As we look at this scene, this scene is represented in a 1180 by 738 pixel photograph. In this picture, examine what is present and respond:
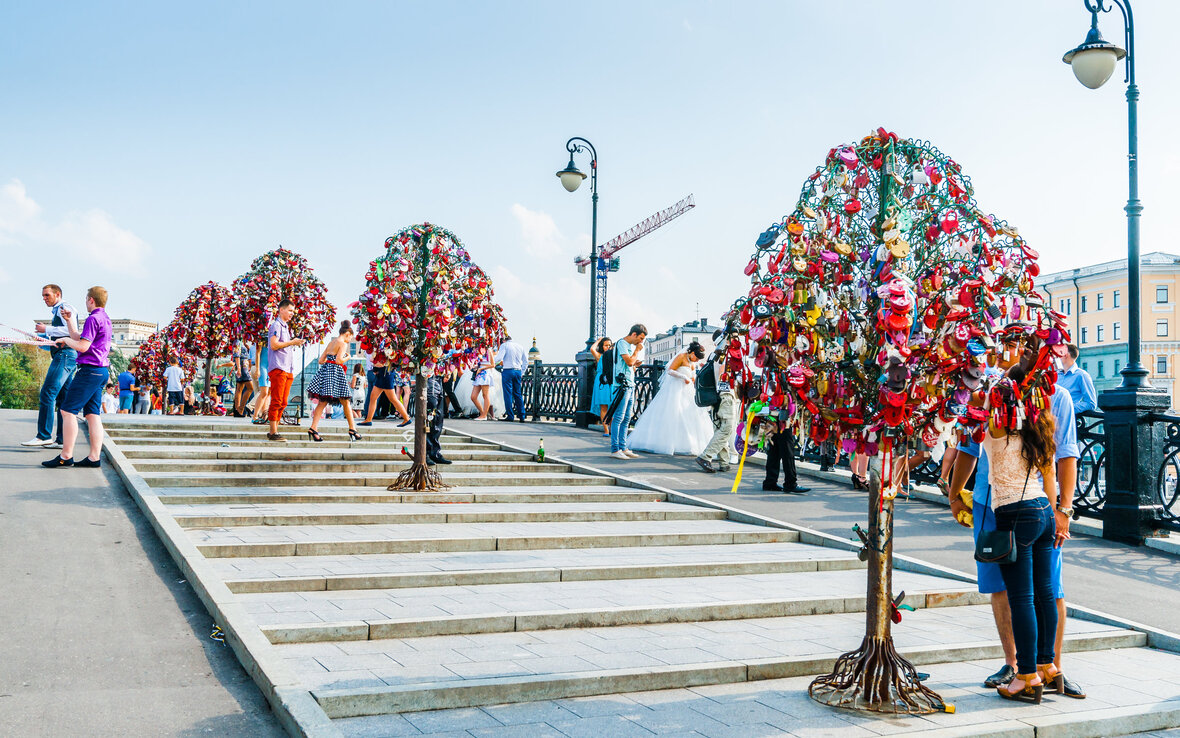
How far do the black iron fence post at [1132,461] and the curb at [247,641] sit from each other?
8.56 meters

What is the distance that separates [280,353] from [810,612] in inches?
331

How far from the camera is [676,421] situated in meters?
15.5

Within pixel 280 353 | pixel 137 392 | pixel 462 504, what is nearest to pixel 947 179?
pixel 462 504

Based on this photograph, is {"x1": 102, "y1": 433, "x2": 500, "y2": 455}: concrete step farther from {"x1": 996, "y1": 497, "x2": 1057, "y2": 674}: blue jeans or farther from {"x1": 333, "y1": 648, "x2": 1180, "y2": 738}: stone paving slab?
{"x1": 996, "y1": 497, "x2": 1057, "y2": 674}: blue jeans

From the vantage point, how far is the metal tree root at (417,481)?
1041 centimetres

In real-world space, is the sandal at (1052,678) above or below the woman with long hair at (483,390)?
below

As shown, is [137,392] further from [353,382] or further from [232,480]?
[232,480]

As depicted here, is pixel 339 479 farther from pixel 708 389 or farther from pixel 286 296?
pixel 286 296

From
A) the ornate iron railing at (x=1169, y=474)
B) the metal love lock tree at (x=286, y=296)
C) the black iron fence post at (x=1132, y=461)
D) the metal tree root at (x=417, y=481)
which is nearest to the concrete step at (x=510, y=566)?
the metal tree root at (x=417, y=481)

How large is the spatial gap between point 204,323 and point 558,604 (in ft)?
61.5

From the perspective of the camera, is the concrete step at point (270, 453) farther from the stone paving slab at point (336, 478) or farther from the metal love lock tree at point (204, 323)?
the metal love lock tree at point (204, 323)

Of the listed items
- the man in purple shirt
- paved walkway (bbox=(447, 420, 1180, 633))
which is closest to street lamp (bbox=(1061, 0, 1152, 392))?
paved walkway (bbox=(447, 420, 1180, 633))

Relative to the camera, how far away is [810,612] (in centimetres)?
680

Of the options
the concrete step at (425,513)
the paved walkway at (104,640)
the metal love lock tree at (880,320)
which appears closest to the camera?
the paved walkway at (104,640)
